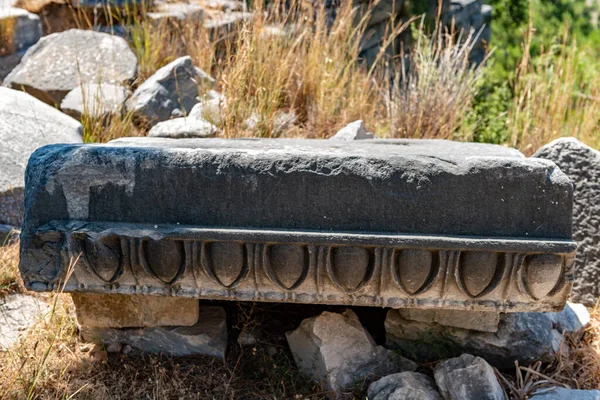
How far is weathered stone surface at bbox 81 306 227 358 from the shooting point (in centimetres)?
241

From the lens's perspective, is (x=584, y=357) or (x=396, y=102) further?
(x=396, y=102)

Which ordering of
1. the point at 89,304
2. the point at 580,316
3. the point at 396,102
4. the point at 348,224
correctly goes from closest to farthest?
the point at 348,224 < the point at 89,304 < the point at 580,316 < the point at 396,102

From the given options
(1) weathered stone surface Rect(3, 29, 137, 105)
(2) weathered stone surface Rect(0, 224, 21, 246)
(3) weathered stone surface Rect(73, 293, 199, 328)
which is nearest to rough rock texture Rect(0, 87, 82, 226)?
(2) weathered stone surface Rect(0, 224, 21, 246)

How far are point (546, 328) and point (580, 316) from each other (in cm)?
36

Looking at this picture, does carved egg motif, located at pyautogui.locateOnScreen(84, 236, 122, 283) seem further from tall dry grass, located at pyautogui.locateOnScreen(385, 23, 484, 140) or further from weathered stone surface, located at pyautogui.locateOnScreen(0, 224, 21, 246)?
tall dry grass, located at pyautogui.locateOnScreen(385, 23, 484, 140)

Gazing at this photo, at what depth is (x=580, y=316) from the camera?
106 inches

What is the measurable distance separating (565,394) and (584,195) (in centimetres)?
99

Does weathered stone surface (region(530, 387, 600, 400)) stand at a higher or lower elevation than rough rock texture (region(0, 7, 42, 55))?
lower

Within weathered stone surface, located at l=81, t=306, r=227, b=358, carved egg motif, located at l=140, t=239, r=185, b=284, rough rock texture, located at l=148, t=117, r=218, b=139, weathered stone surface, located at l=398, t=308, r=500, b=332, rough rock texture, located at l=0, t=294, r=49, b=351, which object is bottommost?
rough rock texture, located at l=0, t=294, r=49, b=351

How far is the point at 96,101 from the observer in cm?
398

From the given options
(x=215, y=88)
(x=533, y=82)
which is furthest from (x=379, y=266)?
(x=533, y=82)

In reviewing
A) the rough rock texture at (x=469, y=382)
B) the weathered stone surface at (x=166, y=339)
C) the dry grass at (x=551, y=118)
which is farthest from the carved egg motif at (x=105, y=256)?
the dry grass at (x=551, y=118)

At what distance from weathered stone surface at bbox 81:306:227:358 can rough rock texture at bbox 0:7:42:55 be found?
3.62m

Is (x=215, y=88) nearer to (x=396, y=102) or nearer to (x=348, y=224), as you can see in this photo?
(x=396, y=102)
